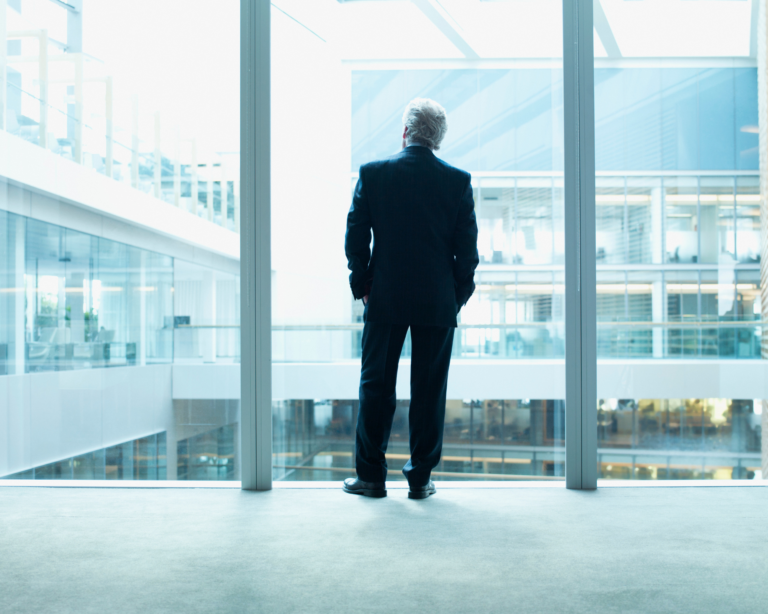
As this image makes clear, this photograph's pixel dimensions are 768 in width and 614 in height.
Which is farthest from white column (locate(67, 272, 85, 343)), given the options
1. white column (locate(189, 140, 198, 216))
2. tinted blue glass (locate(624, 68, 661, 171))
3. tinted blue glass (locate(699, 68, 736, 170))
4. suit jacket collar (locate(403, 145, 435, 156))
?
tinted blue glass (locate(699, 68, 736, 170))

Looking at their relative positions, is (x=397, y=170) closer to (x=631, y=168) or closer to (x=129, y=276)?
(x=631, y=168)

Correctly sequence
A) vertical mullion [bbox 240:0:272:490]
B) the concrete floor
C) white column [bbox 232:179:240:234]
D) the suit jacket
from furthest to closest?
white column [bbox 232:179:240:234]
vertical mullion [bbox 240:0:272:490]
the suit jacket
the concrete floor

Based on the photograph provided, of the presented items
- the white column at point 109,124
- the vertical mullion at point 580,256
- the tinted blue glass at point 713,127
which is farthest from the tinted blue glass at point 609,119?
the white column at point 109,124

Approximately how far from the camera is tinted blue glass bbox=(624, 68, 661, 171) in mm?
2512

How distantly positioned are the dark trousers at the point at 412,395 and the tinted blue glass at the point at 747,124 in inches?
58.3

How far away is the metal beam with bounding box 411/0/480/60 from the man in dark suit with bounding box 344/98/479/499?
53 cm

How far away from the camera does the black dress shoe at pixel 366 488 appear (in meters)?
2.21

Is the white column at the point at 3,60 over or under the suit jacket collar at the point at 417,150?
over

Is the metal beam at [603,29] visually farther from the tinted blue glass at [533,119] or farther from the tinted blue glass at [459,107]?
the tinted blue glass at [459,107]

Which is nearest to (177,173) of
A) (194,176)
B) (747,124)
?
(194,176)

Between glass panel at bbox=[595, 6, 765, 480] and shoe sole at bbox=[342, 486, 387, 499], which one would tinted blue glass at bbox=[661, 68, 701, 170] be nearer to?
glass panel at bbox=[595, 6, 765, 480]

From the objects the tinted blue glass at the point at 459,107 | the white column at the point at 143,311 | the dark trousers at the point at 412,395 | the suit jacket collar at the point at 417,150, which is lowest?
the dark trousers at the point at 412,395

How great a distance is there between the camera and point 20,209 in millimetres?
2719

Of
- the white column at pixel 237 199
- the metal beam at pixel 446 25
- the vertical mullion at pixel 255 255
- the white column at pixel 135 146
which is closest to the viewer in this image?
the vertical mullion at pixel 255 255
